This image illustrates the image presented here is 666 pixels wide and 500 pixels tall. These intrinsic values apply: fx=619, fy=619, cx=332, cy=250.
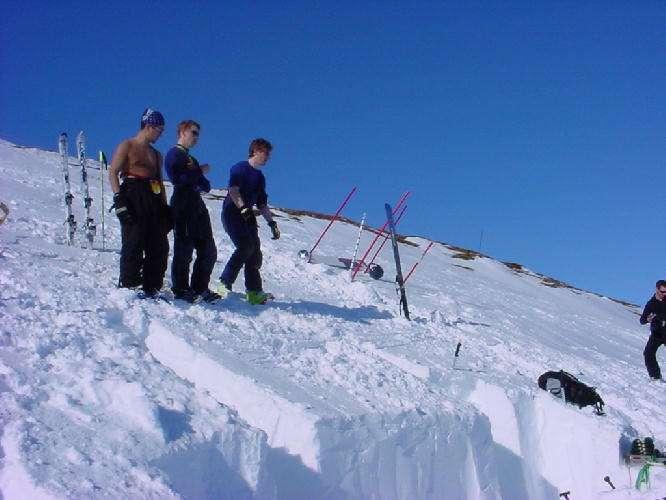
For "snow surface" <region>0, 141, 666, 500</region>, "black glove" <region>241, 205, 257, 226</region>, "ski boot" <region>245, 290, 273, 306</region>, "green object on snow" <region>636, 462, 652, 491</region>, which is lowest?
"green object on snow" <region>636, 462, 652, 491</region>

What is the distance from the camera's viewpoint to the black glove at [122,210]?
5.34m

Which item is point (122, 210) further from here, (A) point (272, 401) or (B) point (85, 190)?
(B) point (85, 190)

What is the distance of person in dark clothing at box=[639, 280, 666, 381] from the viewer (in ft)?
29.5

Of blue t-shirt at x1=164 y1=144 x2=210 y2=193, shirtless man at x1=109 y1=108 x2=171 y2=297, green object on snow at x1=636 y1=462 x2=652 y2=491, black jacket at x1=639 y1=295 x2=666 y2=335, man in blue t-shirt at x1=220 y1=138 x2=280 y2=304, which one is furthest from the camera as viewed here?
black jacket at x1=639 y1=295 x2=666 y2=335

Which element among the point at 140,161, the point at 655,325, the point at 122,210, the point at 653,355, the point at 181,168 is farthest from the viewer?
the point at 655,325

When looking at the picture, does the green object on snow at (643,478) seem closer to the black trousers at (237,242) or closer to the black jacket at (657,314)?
the black trousers at (237,242)

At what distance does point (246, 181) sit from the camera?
6.49m

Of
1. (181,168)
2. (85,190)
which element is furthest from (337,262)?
(181,168)

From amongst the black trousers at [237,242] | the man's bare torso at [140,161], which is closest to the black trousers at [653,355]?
the black trousers at [237,242]

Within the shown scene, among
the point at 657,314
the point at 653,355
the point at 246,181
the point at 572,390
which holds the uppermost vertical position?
the point at 246,181

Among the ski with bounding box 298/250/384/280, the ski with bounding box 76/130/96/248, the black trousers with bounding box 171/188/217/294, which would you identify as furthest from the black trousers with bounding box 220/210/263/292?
the ski with bounding box 298/250/384/280

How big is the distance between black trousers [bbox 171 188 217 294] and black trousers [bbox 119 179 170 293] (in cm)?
18

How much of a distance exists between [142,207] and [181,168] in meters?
0.54

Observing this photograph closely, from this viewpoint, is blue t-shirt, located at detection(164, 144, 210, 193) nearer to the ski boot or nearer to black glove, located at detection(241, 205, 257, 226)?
black glove, located at detection(241, 205, 257, 226)
